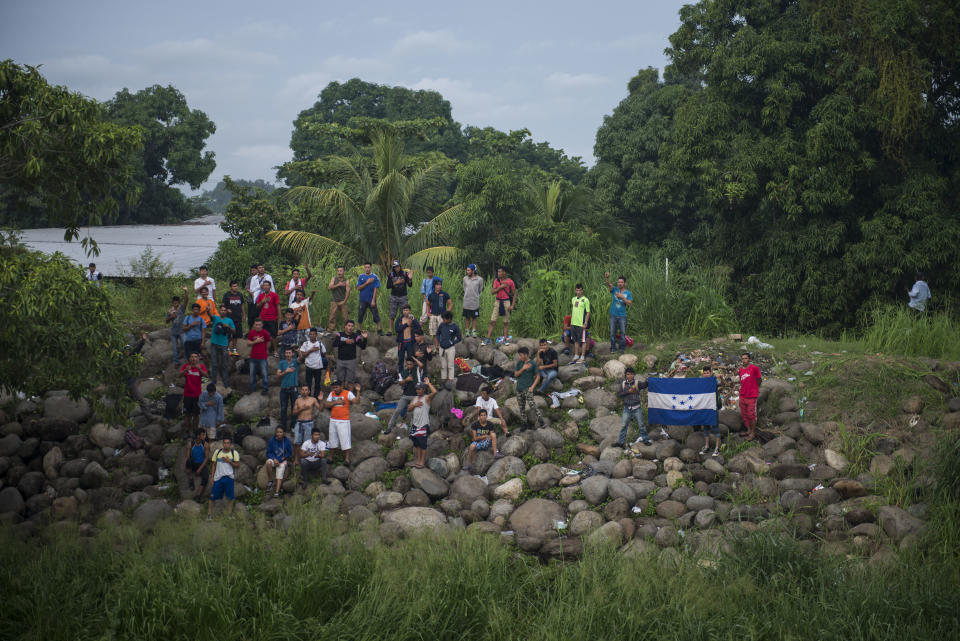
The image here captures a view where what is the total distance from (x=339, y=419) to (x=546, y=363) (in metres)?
4.17

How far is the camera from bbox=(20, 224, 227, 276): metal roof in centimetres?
2494

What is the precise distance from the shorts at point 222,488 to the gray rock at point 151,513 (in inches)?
26.1

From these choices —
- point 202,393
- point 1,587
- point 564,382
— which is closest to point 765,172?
point 564,382

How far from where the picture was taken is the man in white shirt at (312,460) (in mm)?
12820

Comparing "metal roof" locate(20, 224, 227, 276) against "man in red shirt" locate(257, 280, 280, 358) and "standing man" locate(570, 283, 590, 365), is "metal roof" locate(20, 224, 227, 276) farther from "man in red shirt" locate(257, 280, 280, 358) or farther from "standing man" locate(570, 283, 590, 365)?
"standing man" locate(570, 283, 590, 365)

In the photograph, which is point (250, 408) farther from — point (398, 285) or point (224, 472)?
point (398, 285)

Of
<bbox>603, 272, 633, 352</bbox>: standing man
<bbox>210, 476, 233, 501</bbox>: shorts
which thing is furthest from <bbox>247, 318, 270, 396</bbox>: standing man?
<bbox>603, 272, 633, 352</bbox>: standing man

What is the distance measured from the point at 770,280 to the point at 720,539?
1254cm

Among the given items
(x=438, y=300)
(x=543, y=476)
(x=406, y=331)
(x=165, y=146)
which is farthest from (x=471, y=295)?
(x=165, y=146)

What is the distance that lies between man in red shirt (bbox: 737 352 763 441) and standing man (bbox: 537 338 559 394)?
360 cm

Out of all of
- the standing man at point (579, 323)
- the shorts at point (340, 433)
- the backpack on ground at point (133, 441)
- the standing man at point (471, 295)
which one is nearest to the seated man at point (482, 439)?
Answer: the shorts at point (340, 433)

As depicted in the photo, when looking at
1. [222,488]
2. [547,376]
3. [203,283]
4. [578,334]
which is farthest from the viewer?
[578,334]

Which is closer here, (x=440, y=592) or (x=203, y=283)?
(x=440, y=592)

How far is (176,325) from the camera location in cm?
1555
